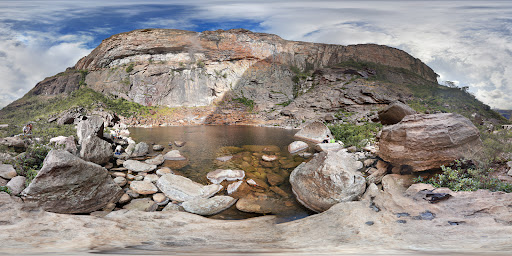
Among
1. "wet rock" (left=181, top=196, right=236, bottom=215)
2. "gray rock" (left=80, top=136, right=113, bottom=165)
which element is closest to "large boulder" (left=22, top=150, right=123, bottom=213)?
"wet rock" (left=181, top=196, right=236, bottom=215)

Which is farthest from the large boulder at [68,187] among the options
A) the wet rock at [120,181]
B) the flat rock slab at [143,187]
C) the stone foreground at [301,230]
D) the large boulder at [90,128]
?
the large boulder at [90,128]

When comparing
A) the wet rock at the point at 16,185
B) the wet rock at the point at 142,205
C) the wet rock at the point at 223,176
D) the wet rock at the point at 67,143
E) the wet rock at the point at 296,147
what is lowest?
the wet rock at the point at 296,147

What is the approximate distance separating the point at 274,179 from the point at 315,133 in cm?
1235

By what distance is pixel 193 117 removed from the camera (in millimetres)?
43094

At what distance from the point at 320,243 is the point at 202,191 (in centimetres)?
481

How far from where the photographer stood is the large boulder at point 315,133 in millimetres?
19500

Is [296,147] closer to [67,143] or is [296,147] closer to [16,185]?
[67,143]

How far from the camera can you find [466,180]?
5.58 meters

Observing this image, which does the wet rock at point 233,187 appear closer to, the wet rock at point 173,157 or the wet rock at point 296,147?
the wet rock at point 173,157

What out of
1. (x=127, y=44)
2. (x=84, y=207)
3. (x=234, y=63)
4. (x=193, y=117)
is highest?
(x=127, y=44)

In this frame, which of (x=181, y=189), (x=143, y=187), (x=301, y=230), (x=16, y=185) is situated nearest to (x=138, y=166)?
(x=143, y=187)

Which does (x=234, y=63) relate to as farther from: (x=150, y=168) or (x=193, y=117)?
(x=150, y=168)

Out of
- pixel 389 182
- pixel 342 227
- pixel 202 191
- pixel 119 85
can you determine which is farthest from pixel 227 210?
pixel 119 85

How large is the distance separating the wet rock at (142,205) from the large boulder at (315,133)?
15599 mm
